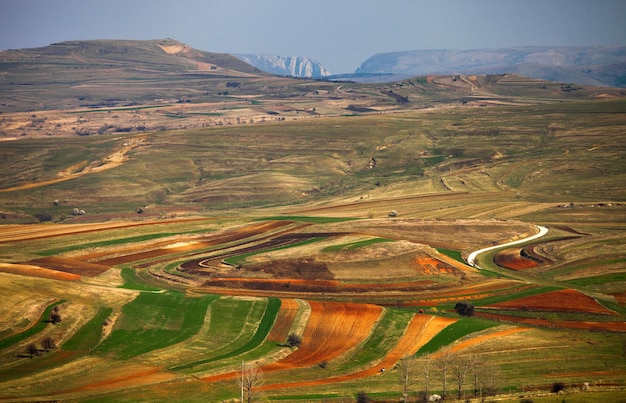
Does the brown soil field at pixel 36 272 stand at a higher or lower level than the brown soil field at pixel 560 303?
higher

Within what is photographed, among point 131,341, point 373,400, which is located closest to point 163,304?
point 131,341

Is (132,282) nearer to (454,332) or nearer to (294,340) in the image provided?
(294,340)

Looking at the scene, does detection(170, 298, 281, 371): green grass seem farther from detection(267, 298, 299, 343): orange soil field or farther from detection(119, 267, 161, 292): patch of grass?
detection(119, 267, 161, 292): patch of grass

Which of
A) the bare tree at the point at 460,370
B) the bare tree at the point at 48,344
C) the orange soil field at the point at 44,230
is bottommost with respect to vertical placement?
the bare tree at the point at 460,370

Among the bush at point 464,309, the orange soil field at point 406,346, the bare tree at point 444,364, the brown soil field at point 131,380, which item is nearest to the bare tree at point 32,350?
the brown soil field at point 131,380

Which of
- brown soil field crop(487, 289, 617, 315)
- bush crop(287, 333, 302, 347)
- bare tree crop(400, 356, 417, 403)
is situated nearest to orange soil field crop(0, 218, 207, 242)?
bush crop(287, 333, 302, 347)

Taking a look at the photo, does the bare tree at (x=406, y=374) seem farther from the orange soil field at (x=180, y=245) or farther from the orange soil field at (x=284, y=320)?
the orange soil field at (x=180, y=245)

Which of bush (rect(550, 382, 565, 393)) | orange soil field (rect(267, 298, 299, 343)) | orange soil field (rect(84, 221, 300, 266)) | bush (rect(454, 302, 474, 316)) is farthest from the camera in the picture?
orange soil field (rect(84, 221, 300, 266))
